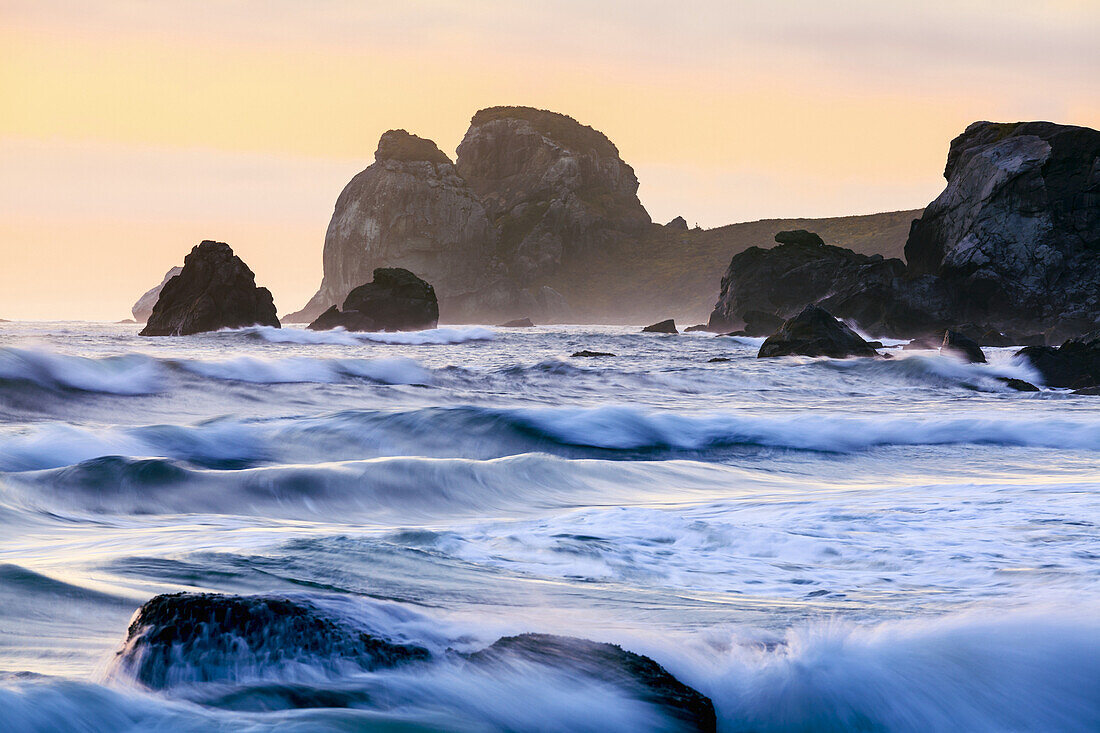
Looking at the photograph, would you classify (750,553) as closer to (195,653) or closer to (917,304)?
(195,653)

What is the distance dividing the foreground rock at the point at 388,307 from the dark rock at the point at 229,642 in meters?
58.7

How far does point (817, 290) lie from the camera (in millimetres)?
54500

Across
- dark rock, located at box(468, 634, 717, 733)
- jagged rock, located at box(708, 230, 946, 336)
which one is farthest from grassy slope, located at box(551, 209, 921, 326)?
dark rock, located at box(468, 634, 717, 733)

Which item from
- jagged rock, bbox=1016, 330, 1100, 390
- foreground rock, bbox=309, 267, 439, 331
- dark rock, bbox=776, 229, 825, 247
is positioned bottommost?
jagged rock, bbox=1016, 330, 1100, 390

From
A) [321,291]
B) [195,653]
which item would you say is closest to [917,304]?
[195,653]

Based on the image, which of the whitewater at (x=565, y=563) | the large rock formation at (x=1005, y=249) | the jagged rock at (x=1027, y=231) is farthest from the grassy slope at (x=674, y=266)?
the whitewater at (x=565, y=563)

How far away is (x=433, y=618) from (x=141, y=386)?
12.0 m

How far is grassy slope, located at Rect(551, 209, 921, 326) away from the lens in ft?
448

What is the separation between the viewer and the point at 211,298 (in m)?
54.8

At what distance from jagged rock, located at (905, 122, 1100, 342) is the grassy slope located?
84.5m

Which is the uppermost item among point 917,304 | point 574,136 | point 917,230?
point 574,136

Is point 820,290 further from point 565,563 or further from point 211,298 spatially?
point 565,563

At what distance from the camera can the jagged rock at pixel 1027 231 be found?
42.7 meters

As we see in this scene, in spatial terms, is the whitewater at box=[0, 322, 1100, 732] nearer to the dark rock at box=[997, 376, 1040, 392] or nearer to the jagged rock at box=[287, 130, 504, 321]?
the dark rock at box=[997, 376, 1040, 392]
